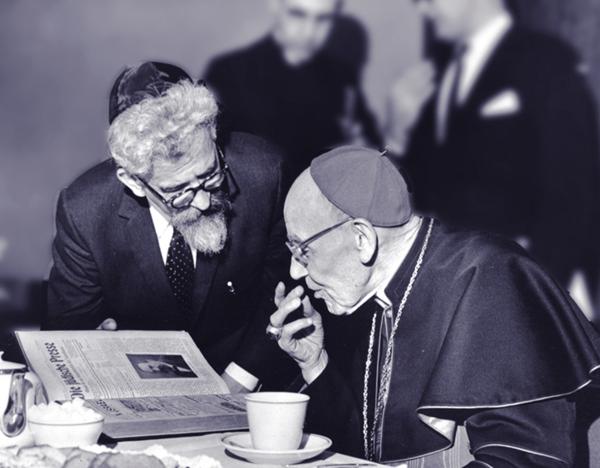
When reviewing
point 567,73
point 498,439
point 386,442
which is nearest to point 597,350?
point 498,439

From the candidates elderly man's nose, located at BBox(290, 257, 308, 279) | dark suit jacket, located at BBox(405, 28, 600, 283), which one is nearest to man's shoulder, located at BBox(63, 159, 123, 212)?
elderly man's nose, located at BBox(290, 257, 308, 279)

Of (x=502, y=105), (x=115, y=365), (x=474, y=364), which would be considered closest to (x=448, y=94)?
(x=502, y=105)

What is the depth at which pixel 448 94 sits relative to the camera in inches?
191

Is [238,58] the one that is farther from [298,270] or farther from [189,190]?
[298,270]

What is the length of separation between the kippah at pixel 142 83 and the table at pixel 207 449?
1149mm

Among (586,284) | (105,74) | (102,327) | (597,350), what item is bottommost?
(586,284)

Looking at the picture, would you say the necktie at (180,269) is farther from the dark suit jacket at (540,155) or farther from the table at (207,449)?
the dark suit jacket at (540,155)

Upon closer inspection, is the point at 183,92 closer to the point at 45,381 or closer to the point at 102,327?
the point at 102,327

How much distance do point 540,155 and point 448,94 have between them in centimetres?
61

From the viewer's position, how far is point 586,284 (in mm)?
4578

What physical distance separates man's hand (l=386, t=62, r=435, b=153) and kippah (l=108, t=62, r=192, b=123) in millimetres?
2292

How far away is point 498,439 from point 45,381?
1.06 meters

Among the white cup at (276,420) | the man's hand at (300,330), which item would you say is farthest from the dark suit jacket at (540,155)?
the white cup at (276,420)

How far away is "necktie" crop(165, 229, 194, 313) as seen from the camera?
309 centimetres
